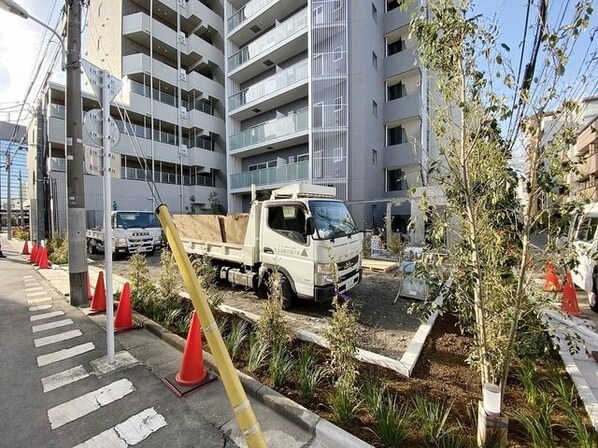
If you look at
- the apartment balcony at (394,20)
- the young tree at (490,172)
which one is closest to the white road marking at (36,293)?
the young tree at (490,172)

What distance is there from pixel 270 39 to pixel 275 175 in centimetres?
823

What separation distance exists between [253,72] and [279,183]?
8.86 metres

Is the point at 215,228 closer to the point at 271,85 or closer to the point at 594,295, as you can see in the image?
the point at 594,295

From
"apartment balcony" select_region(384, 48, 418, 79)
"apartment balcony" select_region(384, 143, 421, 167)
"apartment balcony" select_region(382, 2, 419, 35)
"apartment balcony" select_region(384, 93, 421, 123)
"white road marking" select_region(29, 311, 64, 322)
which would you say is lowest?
"white road marking" select_region(29, 311, 64, 322)

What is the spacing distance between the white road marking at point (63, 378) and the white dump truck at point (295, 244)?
3.17m

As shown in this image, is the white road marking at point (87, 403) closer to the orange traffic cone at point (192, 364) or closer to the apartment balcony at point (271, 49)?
the orange traffic cone at point (192, 364)

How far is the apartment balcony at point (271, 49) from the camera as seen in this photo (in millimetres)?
15570

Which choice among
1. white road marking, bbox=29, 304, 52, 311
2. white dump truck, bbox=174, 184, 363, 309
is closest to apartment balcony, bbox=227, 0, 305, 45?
white dump truck, bbox=174, 184, 363, 309

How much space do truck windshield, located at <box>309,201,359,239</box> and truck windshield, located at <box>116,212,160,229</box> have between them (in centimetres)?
926

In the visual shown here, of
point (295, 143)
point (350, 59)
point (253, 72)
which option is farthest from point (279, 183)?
point (253, 72)

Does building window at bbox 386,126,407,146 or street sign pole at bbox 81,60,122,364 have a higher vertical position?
building window at bbox 386,126,407,146

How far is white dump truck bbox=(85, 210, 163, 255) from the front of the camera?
11703 millimetres

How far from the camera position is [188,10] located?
20.5 m

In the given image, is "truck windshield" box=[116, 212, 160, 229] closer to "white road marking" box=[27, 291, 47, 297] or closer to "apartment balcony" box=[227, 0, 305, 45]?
"white road marking" box=[27, 291, 47, 297]
